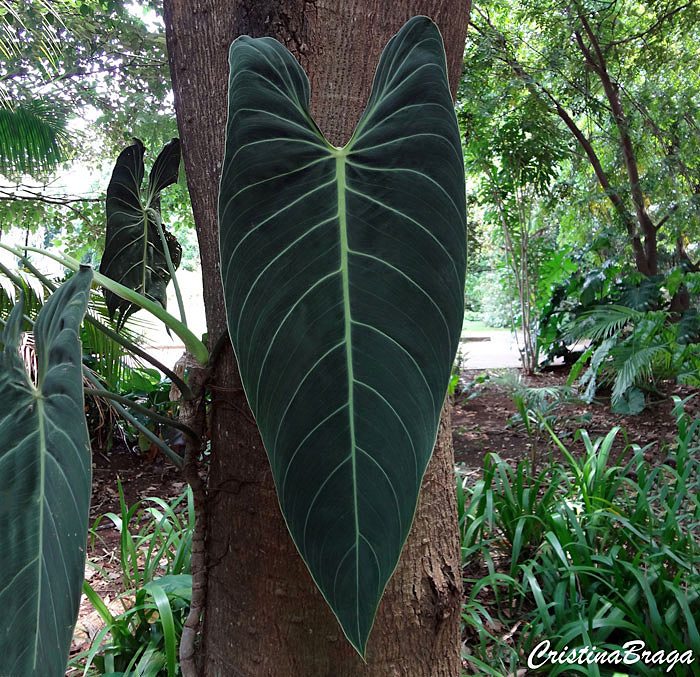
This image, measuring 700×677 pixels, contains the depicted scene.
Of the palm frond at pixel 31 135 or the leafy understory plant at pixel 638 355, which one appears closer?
the leafy understory plant at pixel 638 355

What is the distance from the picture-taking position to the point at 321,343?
1.37 ft

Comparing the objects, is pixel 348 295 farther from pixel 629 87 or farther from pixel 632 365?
pixel 629 87

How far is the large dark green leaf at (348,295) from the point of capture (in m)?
0.39

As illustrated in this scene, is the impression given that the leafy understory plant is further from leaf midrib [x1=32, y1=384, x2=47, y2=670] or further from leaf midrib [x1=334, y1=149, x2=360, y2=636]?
leaf midrib [x1=32, y1=384, x2=47, y2=670]

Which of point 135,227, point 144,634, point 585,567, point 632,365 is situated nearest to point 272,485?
point 135,227

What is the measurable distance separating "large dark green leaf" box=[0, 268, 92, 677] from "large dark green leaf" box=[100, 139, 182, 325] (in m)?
0.51

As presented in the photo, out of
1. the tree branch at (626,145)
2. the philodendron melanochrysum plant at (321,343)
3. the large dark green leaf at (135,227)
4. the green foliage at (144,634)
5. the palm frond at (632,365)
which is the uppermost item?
the tree branch at (626,145)

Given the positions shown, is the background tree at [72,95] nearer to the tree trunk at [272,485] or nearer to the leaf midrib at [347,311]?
the tree trunk at [272,485]

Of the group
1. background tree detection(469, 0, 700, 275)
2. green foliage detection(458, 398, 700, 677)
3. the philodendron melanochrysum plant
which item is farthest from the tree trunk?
background tree detection(469, 0, 700, 275)

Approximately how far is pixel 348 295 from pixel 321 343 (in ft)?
0.14

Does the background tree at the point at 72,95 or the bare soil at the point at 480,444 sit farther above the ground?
the background tree at the point at 72,95

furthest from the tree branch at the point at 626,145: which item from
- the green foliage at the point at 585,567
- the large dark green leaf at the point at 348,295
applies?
the large dark green leaf at the point at 348,295

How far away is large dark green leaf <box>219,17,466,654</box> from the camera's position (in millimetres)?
390

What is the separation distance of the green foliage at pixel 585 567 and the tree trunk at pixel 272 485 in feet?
2.10
